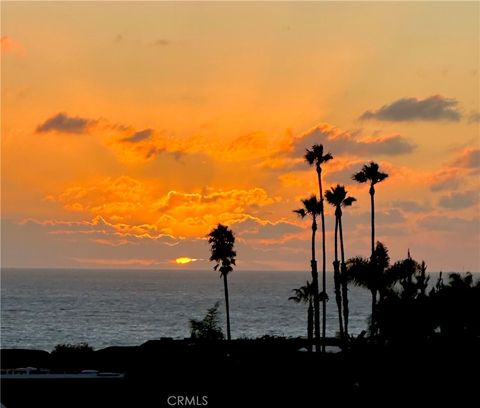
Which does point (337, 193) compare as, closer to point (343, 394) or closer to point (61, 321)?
point (343, 394)

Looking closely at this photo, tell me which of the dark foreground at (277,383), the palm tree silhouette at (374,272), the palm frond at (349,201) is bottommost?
the dark foreground at (277,383)

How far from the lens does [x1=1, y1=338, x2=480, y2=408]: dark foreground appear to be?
3956 centimetres

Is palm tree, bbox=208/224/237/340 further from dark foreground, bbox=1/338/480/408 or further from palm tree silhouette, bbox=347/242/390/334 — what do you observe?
dark foreground, bbox=1/338/480/408

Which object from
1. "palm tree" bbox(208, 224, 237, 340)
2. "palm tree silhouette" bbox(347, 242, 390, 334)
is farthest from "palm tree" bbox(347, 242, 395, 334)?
"palm tree" bbox(208, 224, 237, 340)

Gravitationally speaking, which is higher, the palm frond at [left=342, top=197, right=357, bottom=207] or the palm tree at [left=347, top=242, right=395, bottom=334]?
the palm frond at [left=342, top=197, right=357, bottom=207]

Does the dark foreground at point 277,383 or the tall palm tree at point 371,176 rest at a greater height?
the tall palm tree at point 371,176

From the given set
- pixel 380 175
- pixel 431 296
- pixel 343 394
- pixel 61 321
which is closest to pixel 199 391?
pixel 343 394

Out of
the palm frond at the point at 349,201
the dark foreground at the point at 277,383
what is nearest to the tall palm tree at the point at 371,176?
the palm frond at the point at 349,201

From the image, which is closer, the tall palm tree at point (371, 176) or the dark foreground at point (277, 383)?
the dark foreground at point (277, 383)

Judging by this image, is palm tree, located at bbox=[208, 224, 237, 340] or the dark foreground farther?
palm tree, located at bbox=[208, 224, 237, 340]

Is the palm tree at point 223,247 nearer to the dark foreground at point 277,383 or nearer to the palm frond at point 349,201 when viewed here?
the palm frond at point 349,201

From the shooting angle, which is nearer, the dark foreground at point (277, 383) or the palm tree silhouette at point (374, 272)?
the dark foreground at point (277, 383)

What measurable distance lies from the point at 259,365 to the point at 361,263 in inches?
1075

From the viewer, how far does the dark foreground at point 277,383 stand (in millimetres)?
39562
